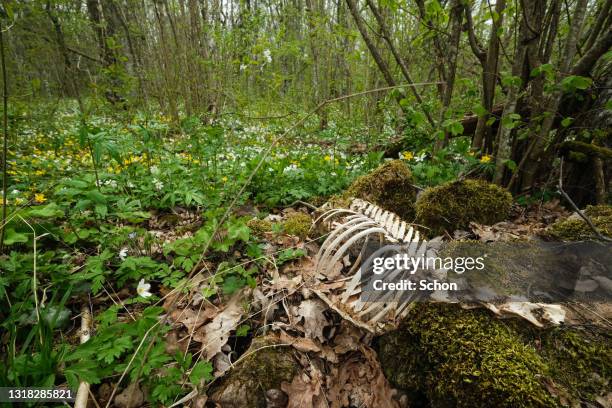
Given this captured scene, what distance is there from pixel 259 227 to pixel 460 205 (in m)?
1.72

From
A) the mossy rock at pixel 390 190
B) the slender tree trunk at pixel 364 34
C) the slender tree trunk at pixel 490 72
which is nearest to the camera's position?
the mossy rock at pixel 390 190

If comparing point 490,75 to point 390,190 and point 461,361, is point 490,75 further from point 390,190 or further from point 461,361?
point 461,361

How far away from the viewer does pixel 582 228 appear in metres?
1.83

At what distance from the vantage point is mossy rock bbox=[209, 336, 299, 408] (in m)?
1.31

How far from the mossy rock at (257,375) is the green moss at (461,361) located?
0.50 m

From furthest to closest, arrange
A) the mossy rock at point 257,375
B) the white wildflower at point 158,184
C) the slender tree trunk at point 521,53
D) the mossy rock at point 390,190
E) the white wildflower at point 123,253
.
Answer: the white wildflower at point 158,184
the mossy rock at point 390,190
the slender tree trunk at point 521,53
the white wildflower at point 123,253
the mossy rock at point 257,375

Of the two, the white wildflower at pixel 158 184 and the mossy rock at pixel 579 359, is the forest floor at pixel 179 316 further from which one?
the white wildflower at pixel 158 184

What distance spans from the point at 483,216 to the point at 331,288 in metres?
1.61

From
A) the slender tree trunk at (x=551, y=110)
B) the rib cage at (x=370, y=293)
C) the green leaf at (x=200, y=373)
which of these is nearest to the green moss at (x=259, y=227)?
the rib cage at (x=370, y=293)

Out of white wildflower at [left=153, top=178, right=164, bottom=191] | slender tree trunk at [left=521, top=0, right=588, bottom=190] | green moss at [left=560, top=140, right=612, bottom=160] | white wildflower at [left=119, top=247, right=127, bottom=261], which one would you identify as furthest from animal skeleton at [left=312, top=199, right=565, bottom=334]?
green moss at [left=560, top=140, right=612, bottom=160]

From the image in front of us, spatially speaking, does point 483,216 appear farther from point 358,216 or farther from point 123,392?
point 123,392

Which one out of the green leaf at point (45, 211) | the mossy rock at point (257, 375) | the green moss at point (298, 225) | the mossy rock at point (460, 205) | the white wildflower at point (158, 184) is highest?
the green leaf at point (45, 211)

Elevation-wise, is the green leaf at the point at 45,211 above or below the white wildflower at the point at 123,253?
above

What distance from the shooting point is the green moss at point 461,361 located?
106 cm
